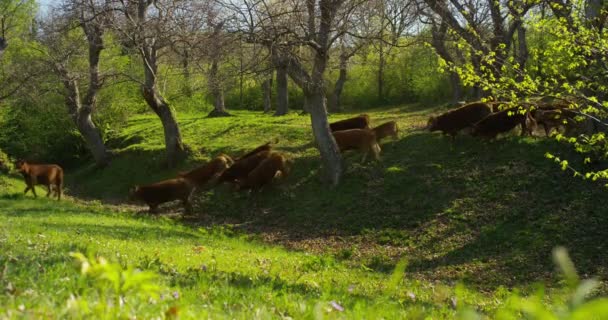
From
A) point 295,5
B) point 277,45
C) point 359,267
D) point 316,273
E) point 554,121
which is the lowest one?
point 359,267

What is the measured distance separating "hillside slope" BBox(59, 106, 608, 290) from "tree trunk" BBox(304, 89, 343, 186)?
0.45 metres

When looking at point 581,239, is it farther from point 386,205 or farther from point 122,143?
point 122,143

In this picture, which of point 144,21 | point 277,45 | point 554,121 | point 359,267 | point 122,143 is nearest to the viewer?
Result: point 359,267

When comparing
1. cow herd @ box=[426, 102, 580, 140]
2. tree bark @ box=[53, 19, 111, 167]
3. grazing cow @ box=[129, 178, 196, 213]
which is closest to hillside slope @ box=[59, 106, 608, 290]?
cow herd @ box=[426, 102, 580, 140]

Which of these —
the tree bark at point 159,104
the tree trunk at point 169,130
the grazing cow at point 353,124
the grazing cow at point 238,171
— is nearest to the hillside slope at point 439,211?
the grazing cow at point 238,171

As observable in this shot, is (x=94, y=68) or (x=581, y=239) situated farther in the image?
(x=94, y=68)

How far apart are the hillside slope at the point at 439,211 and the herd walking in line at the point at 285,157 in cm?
54

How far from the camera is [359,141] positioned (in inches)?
867

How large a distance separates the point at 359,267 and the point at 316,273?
3917mm

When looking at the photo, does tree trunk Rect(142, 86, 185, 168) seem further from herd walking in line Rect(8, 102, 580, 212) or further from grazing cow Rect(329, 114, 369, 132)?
grazing cow Rect(329, 114, 369, 132)

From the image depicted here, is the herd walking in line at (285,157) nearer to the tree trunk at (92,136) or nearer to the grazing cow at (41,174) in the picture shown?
the grazing cow at (41,174)

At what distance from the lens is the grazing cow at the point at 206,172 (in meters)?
22.7

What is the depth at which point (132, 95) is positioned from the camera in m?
43.7

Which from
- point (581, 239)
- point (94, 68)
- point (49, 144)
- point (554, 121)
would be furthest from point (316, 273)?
point (49, 144)
